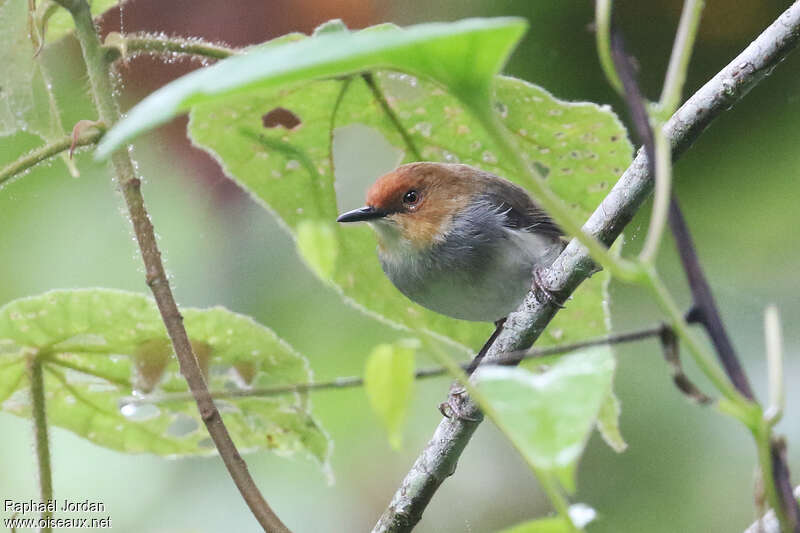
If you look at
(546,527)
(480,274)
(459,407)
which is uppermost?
(480,274)

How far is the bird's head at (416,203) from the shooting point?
297cm

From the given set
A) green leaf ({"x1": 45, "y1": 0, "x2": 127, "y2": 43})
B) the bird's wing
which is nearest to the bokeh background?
the bird's wing

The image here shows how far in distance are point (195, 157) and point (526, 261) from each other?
130 centimetres

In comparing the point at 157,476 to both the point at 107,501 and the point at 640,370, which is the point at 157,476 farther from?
the point at 640,370

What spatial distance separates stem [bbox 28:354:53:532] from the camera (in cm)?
159

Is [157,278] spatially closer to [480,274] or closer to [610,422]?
[610,422]

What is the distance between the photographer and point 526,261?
9.75ft

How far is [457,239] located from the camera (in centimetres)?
302

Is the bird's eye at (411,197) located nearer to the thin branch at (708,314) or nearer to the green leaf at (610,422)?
the green leaf at (610,422)

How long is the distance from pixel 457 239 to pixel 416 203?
197mm

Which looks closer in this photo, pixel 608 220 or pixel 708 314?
pixel 708 314

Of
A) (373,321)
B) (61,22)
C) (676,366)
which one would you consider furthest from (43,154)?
(373,321)

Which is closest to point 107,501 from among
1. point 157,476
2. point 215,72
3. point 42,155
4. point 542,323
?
point 157,476

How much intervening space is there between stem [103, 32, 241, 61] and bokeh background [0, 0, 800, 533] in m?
1.03
